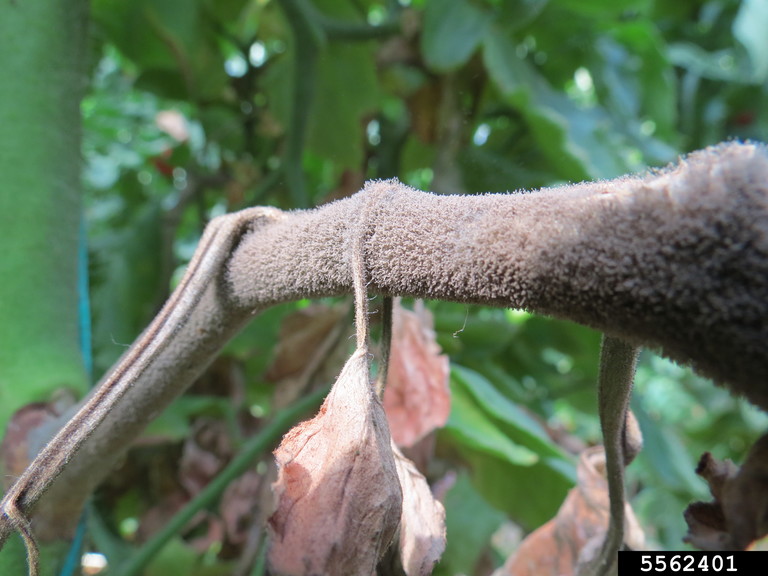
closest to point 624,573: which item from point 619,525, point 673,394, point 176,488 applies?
point 619,525

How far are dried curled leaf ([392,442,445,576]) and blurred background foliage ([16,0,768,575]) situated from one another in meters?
0.36

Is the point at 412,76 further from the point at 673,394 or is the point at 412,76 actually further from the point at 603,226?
the point at 673,394

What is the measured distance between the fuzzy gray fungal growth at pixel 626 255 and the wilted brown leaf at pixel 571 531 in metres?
0.31

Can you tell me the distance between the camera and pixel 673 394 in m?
2.27

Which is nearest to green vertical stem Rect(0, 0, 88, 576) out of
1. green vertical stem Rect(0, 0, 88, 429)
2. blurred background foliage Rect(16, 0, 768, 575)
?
green vertical stem Rect(0, 0, 88, 429)

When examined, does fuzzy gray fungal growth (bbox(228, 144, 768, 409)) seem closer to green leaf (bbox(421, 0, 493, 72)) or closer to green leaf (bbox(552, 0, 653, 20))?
green leaf (bbox(421, 0, 493, 72))

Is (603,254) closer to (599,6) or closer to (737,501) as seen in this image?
(737,501)

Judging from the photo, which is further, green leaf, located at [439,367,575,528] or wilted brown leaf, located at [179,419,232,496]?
wilted brown leaf, located at [179,419,232,496]

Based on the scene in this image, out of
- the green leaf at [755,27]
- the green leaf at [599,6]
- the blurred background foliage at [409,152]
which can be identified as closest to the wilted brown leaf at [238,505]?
the blurred background foliage at [409,152]

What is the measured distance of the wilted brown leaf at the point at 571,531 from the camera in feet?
1.74

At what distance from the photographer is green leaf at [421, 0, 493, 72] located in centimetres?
90

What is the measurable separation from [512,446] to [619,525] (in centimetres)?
35

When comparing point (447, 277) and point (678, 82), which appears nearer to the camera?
point (447, 277)

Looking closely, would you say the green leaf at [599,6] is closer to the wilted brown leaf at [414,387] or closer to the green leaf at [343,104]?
the green leaf at [343,104]
